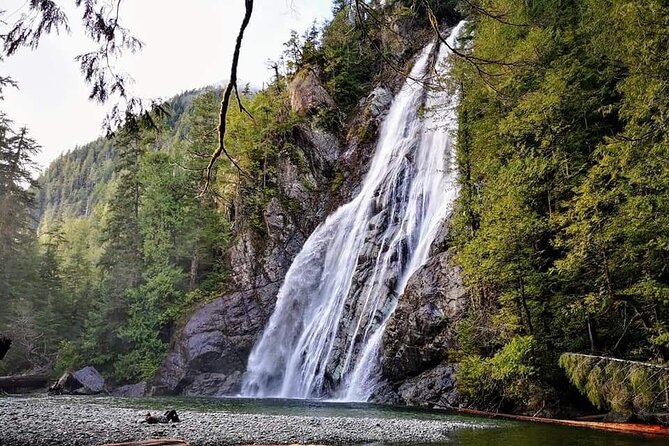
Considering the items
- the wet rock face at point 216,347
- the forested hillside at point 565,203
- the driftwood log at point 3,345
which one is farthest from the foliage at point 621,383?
the wet rock face at point 216,347

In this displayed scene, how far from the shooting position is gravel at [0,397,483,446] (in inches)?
263

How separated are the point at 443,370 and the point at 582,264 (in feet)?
18.4

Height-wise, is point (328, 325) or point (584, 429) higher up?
point (328, 325)

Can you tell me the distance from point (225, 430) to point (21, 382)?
2205 cm

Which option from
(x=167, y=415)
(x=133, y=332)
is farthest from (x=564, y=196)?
(x=133, y=332)

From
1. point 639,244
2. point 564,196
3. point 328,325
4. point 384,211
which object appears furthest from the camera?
point 384,211

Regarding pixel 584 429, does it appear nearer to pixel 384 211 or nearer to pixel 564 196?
pixel 564 196

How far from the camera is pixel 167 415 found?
9273 millimetres

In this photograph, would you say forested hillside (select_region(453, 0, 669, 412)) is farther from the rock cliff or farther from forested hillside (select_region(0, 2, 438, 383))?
forested hillside (select_region(0, 2, 438, 383))

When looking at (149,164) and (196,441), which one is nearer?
(196,441)

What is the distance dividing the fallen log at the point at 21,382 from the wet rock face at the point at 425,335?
1904 cm

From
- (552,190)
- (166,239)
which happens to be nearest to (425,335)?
(552,190)

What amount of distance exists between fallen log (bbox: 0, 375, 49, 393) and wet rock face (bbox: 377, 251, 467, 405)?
19036 millimetres

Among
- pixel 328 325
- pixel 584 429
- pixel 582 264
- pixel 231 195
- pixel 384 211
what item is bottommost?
pixel 584 429
